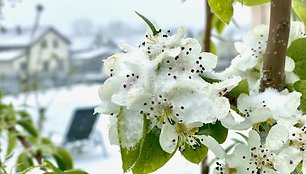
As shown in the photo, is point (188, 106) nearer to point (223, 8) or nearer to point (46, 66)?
point (223, 8)

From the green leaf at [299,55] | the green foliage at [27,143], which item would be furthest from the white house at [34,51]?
the green leaf at [299,55]

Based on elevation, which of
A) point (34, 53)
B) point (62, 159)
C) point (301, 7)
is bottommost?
point (62, 159)

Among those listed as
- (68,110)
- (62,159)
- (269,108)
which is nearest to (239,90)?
(269,108)

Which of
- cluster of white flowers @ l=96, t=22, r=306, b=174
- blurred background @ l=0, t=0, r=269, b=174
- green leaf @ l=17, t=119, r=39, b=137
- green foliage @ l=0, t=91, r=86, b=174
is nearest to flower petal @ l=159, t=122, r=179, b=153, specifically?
cluster of white flowers @ l=96, t=22, r=306, b=174

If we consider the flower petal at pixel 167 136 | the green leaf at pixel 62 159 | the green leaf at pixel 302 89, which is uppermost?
the green leaf at pixel 302 89

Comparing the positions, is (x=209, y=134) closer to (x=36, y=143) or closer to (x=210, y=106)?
(x=210, y=106)

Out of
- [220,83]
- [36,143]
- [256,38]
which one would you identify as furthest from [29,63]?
[220,83]

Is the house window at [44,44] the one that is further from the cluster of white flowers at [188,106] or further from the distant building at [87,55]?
the cluster of white flowers at [188,106]
